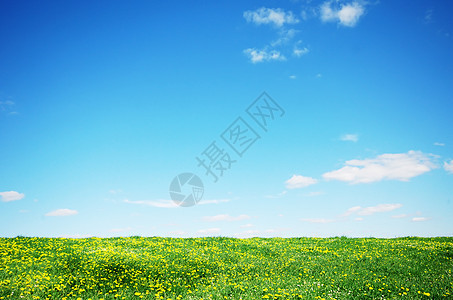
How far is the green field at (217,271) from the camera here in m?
12.6

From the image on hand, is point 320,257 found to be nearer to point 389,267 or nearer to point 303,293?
point 389,267

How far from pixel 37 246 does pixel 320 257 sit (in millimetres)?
18686

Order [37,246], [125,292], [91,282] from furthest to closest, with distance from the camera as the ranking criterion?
[37,246]
[91,282]
[125,292]

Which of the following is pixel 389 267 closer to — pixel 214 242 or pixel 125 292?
pixel 214 242

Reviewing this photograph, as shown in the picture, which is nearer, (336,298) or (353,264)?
(336,298)

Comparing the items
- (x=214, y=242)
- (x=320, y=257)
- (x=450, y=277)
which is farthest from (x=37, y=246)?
(x=450, y=277)

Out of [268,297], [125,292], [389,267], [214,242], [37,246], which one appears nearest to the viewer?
[268,297]

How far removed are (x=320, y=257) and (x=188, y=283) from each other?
890cm

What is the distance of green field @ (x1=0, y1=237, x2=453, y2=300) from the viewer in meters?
12.6

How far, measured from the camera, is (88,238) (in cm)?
2452

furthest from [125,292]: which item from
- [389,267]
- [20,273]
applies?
[389,267]

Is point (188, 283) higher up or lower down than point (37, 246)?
lower down

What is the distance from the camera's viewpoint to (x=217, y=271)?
617 inches

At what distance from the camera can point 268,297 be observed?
11.8 metres
